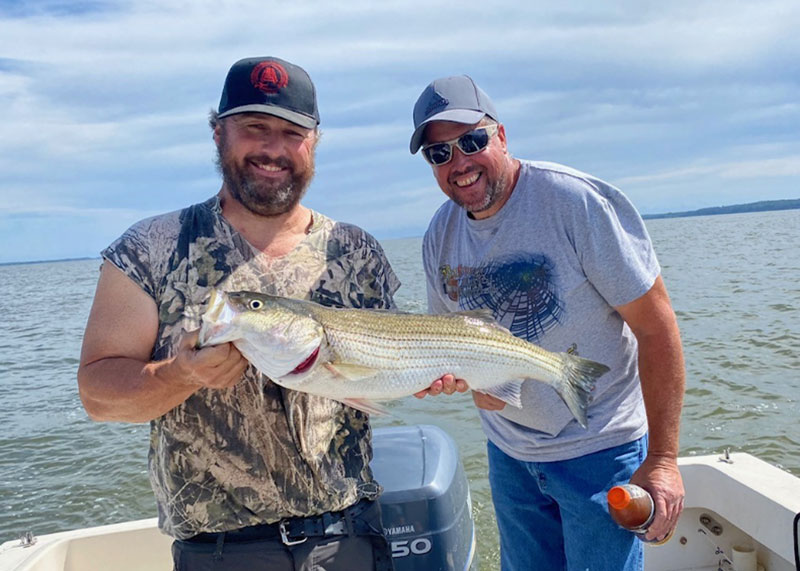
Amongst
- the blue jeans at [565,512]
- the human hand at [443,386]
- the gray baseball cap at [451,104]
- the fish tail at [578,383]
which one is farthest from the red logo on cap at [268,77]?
the blue jeans at [565,512]

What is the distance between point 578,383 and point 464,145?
1.50 m

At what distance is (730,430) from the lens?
948cm

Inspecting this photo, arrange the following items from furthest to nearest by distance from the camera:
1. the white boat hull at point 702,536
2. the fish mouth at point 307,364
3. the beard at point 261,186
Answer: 1. the white boat hull at point 702,536
2. the beard at point 261,186
3. the fish mouth at point 307,364

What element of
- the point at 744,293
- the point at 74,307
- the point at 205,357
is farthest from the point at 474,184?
the point at 74,307

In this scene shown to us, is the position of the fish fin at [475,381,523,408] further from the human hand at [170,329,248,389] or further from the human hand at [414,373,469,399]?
the human hand at [170,329,248,389]

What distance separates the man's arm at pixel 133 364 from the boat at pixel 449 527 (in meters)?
2.02

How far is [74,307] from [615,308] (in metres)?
37.1

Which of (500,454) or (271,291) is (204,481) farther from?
(500,454)

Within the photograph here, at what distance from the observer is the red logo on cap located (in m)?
3.06

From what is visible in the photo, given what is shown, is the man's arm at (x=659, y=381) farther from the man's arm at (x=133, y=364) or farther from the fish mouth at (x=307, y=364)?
the man's arm at (x=133, y=364)

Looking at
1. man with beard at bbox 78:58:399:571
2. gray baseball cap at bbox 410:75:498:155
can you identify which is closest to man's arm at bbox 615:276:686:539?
gray baseball cap at bbox 410:75:498:155

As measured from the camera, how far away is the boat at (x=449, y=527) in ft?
13.6

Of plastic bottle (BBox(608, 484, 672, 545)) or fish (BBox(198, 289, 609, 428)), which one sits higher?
fish (BBox(198, 289, 609, 428))

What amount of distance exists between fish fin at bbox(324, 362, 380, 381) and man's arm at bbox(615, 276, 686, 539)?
140 centimetres
